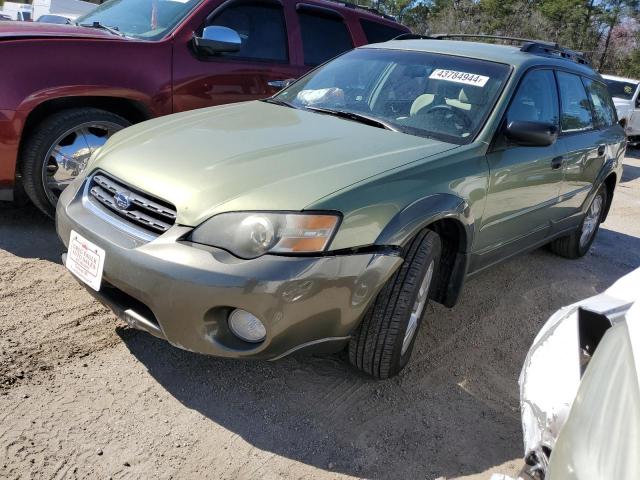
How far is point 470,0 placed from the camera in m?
36.2

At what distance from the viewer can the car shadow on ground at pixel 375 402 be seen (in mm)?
2432

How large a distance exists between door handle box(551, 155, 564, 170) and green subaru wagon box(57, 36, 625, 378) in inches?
1.4

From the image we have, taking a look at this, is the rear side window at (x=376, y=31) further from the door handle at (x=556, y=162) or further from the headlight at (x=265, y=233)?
the headlight at (x=265, y=233)

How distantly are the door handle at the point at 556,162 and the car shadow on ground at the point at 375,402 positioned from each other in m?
1.12

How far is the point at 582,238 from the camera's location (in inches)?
203

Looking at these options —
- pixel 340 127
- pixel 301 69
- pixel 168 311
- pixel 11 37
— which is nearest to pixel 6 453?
pixel 168 311

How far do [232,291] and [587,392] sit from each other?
1.22 metres

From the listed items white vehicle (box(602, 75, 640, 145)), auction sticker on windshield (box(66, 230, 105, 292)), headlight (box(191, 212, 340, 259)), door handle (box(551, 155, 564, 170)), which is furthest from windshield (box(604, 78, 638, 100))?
auction sticker on windshield (box(66, 230, 105, 292))

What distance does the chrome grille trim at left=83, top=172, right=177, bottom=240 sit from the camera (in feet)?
7.98

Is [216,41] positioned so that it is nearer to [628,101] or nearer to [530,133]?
[530,133]

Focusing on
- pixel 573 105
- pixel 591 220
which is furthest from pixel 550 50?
pixel 591 220

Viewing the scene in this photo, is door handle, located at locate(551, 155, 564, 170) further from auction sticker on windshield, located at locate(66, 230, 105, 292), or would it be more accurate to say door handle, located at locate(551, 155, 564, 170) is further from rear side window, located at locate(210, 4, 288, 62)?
auction sticker on windshield, located at locate(66, 230, 105, 292)

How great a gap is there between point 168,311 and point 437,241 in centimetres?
130

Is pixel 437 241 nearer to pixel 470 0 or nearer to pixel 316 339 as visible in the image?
pixel 316 339
